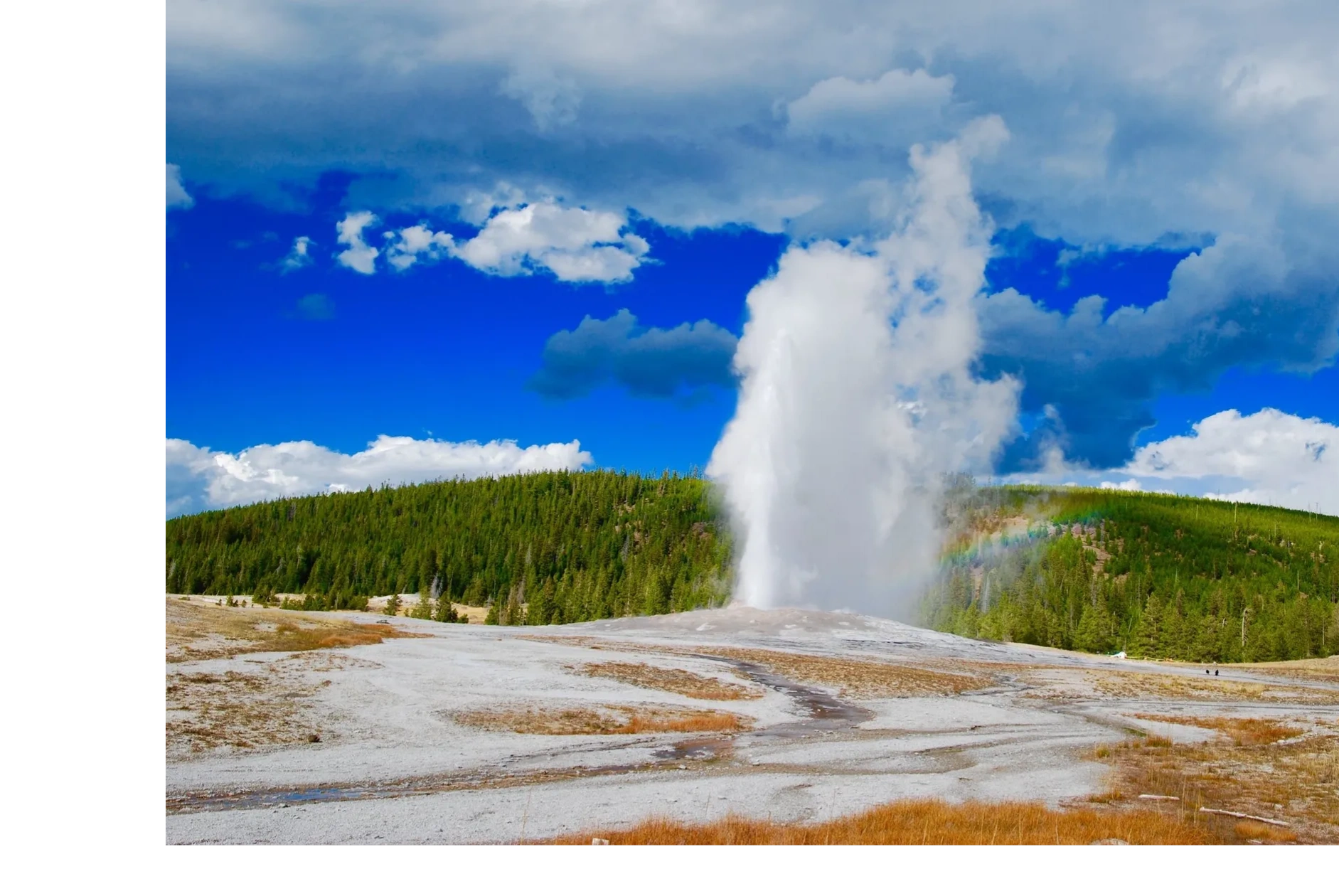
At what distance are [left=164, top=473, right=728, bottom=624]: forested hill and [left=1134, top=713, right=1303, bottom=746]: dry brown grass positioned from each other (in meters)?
68.9

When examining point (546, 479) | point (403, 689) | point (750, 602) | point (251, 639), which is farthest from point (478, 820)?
point (546, 479)

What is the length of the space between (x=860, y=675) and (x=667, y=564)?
8557 centimetres

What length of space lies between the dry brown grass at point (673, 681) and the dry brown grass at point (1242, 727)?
17659 mm

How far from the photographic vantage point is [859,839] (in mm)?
14188

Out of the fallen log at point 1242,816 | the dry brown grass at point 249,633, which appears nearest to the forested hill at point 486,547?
the dry brown grass at point 249,633

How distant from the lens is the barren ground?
16.9 m

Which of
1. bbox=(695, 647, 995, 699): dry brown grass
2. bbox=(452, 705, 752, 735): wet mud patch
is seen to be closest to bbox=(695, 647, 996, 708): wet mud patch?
bbox=(695, 647, 995, 699): dry brown grass

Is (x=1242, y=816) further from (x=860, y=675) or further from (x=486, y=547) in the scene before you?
(x=486, y=547)

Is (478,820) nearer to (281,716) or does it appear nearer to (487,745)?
(487,745)

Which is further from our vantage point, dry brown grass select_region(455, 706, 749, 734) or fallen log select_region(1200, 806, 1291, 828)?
Answer: dry brown grass select_region(455, 706, 749, 734)

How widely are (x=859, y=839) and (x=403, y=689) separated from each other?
2421 cm

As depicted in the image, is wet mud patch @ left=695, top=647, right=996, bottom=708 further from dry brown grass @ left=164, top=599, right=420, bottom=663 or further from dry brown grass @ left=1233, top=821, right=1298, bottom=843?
dry brown grass @ left=1233, top=821, right=1298, bottom=843

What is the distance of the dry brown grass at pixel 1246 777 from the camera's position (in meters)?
17.9
